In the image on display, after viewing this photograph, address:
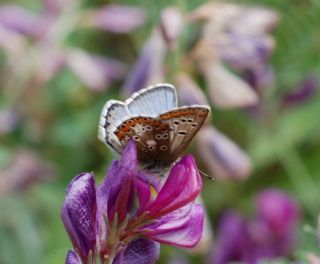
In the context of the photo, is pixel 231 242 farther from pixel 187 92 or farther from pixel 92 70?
pixel 92 70

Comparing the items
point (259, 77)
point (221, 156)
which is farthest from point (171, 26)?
point (259, 77)

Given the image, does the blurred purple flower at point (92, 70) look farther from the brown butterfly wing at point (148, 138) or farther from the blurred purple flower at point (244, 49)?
the brown butterfly wing at point (148, 138)

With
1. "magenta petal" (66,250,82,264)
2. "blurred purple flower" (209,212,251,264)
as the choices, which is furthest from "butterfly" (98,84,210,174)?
"blurred purple flower" (209,212,251,264)

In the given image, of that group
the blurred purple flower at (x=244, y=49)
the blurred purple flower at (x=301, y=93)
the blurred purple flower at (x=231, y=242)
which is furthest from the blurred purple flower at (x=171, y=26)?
the blurred purple flower at (x=301, y=93)

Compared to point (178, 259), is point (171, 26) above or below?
above

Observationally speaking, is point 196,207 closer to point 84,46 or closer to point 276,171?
point 276,171

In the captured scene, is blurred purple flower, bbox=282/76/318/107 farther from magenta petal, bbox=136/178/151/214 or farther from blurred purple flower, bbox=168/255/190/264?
magenta petal, bbox=136/178/151/214
